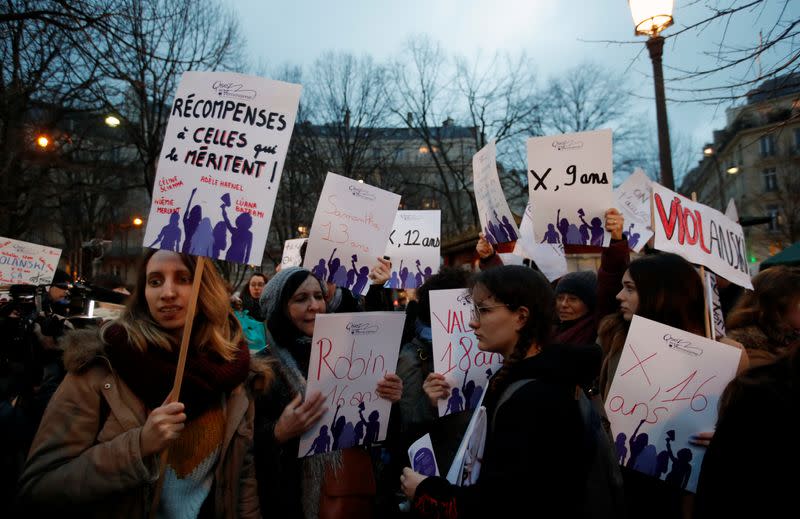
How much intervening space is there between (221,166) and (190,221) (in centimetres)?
30

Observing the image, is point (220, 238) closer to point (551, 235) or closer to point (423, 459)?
point (423, 459)

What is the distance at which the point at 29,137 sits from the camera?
1518 cm

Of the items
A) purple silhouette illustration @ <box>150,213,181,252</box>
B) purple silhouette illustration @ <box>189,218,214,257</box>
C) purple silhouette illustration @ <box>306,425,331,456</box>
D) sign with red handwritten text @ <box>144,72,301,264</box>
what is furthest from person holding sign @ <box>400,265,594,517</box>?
purple silhouette illustration @ <box>150,213,181,252</box>

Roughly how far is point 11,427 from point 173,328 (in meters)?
0.84

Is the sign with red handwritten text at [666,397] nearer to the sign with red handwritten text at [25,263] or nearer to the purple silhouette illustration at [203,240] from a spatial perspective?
the purple silhouette illustration at [203,240]

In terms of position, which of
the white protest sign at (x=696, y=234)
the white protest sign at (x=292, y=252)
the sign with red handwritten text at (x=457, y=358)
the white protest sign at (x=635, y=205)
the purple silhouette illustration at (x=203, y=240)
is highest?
the white protest sign at (x=635, y=205)

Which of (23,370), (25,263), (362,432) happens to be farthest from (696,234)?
(25,263)

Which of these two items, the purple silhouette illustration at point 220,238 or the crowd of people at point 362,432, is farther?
the purple silhouette illustration at point 220,238

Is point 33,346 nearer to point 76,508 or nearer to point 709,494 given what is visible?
point 76,508

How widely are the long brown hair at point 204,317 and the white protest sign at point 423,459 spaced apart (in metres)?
0.98

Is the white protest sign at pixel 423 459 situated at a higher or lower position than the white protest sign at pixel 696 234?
lower

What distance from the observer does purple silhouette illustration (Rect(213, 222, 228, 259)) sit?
236 cm

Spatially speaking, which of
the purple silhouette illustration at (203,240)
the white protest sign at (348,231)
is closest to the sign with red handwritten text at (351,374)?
the purple silhouette illustration at (203,240)

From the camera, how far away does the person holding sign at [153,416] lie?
2016mm
